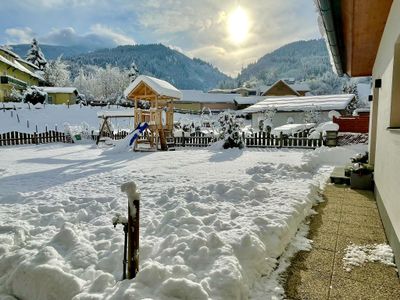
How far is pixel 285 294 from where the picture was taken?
258 centimetres

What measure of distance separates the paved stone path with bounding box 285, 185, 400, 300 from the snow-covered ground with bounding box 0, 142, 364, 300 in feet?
0.74

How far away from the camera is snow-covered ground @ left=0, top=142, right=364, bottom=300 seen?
2.46m

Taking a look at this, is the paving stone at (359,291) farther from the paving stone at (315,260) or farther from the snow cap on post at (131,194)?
the snow cap on post at (131,194)

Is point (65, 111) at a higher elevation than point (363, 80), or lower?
lower

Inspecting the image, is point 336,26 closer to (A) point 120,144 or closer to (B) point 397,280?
(B) point 397,280

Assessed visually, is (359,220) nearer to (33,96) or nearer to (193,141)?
(193,141)

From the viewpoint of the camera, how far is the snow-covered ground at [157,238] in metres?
2.46

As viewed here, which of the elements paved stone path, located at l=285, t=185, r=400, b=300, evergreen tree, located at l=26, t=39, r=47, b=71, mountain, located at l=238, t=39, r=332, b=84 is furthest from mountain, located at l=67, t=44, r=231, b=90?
paved stone path, located at l=285, t=185, r=400, b=300

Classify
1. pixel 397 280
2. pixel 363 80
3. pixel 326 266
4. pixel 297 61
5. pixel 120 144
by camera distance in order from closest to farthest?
pixel 397 280 < pixel 326 266 < pixel 120 144 < pixel 363 80 < pixel 297 61

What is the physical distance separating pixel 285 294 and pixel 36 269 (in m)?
2.29

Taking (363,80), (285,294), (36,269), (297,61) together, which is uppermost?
(297,61)

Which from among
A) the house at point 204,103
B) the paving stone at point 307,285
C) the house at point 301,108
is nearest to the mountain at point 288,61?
the house at point 204,103

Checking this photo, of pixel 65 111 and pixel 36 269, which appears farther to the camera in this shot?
pixel 65 111

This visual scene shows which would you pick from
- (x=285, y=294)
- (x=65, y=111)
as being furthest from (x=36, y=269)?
(x=65, y=111)
